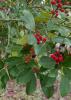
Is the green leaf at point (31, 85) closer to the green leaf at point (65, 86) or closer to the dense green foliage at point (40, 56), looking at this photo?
the dense green foliage at point (40, 56)

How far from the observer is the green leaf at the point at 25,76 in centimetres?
125

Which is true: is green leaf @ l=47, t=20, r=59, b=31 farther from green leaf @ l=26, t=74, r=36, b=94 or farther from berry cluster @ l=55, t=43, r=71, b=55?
green leaf @ l=26, t=74, r=36, b=94

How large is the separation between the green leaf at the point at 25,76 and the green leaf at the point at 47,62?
0.13m

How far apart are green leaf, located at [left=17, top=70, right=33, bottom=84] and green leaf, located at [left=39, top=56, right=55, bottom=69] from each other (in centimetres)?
13

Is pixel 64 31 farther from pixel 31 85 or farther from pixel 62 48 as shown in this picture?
pixel 31 85

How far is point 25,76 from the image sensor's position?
124cm

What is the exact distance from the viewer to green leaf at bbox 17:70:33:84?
49.1 inches

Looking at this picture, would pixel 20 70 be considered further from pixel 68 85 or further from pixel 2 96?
pixel 2 96

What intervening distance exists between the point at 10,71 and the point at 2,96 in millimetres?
2818

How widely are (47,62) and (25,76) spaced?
0.51ft

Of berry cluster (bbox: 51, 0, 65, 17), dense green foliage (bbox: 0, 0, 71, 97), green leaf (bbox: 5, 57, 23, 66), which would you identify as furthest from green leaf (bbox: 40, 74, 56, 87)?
berry cluster (bbox: 51, 0, 65, 17)

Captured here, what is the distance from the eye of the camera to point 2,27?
175 centimetres

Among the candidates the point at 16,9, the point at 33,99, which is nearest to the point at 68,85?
the point at 16,9

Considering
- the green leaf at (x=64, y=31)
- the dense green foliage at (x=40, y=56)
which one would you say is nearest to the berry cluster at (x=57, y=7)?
the dense green foliage at (x=40, y=56)
